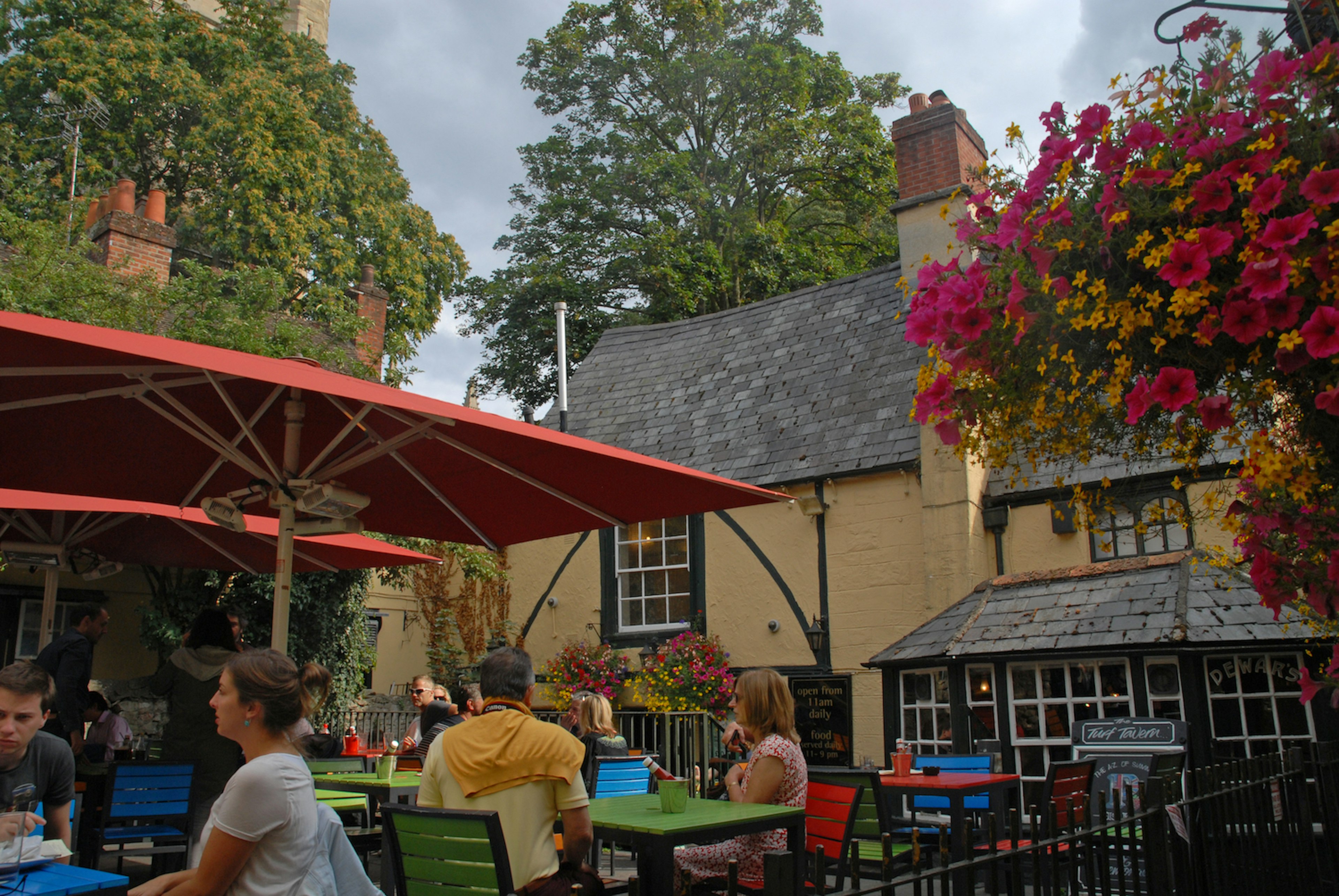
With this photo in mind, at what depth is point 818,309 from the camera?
1412 cm

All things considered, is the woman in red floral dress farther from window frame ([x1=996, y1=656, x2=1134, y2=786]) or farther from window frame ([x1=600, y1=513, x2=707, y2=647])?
window frame ([x1=600, y1=513, x2=707, y2=647])

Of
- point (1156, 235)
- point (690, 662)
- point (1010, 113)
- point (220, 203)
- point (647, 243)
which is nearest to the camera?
point (1156, 235)

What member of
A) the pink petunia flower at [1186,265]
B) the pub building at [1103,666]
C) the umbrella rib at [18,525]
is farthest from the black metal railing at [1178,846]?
the umbrella rib at [18,525]

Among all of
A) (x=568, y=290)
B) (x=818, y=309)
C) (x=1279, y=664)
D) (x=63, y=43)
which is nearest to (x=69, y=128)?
(x=63, y=43)

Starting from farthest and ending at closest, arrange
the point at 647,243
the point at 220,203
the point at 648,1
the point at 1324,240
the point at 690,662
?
1. the point at 648,1
2. the point at 647,243
3. the point at 220,203
4. the point at 690,662
5. the point at 1324,240

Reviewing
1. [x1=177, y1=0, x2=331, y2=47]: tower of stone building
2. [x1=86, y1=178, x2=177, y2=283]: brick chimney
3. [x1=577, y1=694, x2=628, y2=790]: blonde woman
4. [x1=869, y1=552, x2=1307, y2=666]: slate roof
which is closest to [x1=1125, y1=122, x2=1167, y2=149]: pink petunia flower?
[x1=869, y1=552, x2=1307, y2=666]: slate roof

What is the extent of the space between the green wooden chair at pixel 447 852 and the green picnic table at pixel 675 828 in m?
0.56

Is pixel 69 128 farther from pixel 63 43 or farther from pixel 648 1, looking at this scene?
pixel 648 1

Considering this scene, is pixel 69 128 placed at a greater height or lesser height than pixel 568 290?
greater

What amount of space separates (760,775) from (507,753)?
1363mm

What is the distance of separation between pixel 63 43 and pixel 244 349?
48.2ft

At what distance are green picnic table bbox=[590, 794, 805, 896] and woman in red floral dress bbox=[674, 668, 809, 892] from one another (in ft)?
0.32

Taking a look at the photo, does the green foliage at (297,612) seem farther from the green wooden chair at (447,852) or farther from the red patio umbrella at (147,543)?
the green wooden chair at (447,852)

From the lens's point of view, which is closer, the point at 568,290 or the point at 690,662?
the point at 690,662
